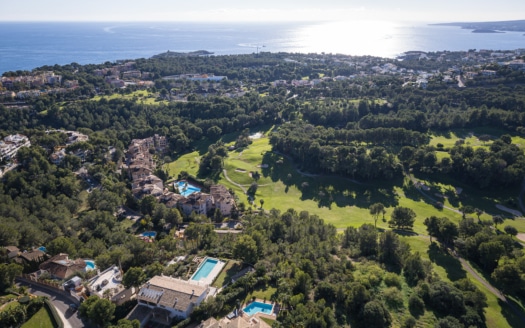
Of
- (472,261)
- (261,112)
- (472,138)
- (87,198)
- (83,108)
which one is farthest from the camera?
(261,112)

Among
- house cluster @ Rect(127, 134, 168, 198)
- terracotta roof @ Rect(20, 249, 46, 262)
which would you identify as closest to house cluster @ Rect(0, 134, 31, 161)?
house cluster @ Rect(127, 134, 168, 198)

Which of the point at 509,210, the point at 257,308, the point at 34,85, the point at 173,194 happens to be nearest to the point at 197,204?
the point at 173,194

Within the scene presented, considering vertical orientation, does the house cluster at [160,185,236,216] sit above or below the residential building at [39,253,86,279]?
below

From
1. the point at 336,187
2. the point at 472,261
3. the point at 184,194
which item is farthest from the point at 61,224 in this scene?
the point at 472,261

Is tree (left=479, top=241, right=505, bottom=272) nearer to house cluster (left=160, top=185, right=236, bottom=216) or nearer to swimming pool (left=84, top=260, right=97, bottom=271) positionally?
house cluster (left=160, top=185, right=236, bottom=216)

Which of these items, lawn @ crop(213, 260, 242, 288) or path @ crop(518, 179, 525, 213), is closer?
lawn @ crop(213, 260, 242, 288)

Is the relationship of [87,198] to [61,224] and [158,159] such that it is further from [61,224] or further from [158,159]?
[158,159]
